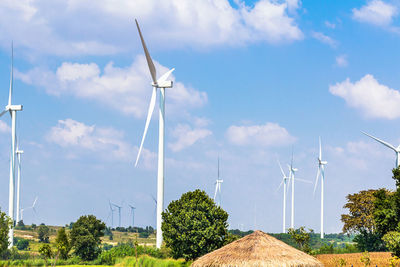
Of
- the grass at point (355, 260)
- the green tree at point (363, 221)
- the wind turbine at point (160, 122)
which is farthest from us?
the green tree at point (363, 221)

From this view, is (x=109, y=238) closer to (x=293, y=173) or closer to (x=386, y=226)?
(x=293, y=173)

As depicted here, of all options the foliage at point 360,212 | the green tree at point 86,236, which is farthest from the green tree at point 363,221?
the green tree at point 86,236

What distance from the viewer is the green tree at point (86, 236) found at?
61062 mm

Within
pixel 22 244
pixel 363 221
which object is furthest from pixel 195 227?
pixel 22 244

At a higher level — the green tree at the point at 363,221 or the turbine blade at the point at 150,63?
the turbine blade at the point at 150,63

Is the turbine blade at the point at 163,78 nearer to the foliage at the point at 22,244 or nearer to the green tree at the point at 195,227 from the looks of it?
the green tree at the point at 195,227

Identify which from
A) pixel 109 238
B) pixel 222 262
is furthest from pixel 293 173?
pixel 222 262

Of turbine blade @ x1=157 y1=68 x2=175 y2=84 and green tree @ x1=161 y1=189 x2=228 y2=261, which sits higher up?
turbine blade @ x1=157 y1=68 x2=175 y2=84

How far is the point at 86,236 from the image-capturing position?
6088cm

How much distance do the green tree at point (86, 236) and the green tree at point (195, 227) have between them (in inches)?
425

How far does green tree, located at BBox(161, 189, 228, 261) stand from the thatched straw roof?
12736mm

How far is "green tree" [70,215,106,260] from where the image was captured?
61062 millimetres

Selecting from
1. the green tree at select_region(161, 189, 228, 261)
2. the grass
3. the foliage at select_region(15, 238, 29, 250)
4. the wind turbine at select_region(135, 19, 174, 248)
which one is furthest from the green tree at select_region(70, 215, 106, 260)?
the foliage at select_region(15, 238, 29, 250)

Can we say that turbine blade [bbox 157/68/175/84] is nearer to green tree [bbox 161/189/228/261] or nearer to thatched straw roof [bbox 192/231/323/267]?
green tree [bbox 161/189/228/261]
